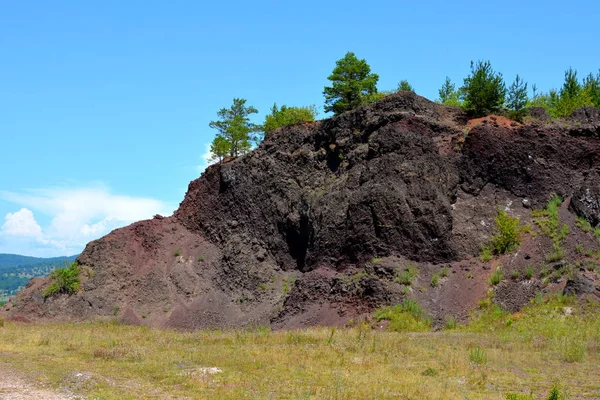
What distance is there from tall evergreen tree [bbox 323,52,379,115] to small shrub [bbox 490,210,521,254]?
22.5m

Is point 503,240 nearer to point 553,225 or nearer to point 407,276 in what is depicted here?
point 553,225

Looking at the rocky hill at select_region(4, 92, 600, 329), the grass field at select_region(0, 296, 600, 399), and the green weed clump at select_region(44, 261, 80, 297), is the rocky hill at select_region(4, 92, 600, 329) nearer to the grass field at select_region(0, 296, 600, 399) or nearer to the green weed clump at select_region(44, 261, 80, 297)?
the green weed clump at select_region(44, 261, 80, 297)

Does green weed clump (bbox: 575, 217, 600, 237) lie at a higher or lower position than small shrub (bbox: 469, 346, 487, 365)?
higher

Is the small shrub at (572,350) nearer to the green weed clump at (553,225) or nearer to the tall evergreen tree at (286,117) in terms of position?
the green weed clump at (553,225)

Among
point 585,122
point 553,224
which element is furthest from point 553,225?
point 585,122

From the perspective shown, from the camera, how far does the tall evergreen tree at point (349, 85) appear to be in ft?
183

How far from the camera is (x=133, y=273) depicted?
4431 centimetres

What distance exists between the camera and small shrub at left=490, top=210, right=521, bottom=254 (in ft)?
118

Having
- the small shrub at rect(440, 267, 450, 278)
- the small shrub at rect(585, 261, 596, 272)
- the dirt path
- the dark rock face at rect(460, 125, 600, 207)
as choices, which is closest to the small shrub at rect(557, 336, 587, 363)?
the small shrub at rect(585, 261, 596, 272)

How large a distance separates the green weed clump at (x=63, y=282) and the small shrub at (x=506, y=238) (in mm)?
29330

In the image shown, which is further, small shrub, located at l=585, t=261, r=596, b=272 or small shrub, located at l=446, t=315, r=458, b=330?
small shrub, located at l=585, t=261, r=596, b=272

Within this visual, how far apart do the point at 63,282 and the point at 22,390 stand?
29.6 m

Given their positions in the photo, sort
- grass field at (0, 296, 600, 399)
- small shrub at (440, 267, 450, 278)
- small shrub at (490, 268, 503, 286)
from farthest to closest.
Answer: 1. small shrub at (440, 267, 450, 278)
2. small shrub at (490, 268, 503, 286)
3. grass field at (0, 296, 600, 399)

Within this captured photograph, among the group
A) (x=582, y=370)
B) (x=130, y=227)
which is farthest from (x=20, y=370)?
(x=130, y=227)
